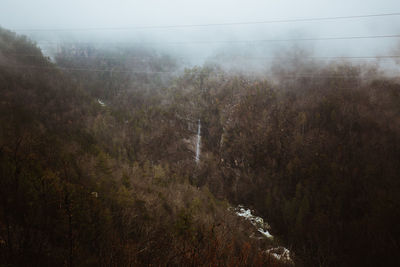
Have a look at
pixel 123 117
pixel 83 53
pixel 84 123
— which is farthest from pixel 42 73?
pixel 83 53

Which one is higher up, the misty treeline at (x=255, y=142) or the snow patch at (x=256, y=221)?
the misty treeline at (x=255, y=142)

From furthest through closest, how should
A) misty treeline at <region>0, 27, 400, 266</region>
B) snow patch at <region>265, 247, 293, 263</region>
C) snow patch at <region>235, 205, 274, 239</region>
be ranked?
snow patch at <region>235, 205, 274, 239</region>
misty treeline at <region>0, 27, 400, 266</region>
snow patch at <region>265, 247, 293, 263</region>

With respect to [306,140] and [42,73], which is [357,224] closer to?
[306,140]

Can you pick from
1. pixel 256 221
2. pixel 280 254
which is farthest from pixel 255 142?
pixel 280 254

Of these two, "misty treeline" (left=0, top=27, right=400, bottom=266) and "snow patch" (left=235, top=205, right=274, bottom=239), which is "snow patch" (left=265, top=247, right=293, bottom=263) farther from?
"snow patch" (left=235, top=205, right=274, bottom=239)

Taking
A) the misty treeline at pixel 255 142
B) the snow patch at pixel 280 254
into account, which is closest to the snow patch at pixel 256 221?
the misty treeline at pixel 255 142

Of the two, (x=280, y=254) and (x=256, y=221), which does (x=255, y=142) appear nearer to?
(x=256, y=221)

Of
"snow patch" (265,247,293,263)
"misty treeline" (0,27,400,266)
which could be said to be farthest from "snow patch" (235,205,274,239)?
"snow patch" (265,247,293,263)

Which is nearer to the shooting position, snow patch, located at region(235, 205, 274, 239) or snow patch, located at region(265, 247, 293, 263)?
snow patch, located at region(265, 247, 293, 263)

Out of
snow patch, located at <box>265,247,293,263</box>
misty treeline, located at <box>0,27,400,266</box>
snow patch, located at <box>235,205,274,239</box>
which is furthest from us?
snow patch, located at <box>235,205,274,239</box>

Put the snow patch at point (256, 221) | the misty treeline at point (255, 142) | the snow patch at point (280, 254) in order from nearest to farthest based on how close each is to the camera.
A: the snow patch at point (280, 254)
the misty treeline at point (255, 142)
the snow patch at point (256, 221)

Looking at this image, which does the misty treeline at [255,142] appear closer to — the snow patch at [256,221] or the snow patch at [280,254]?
the snow patch at [256,221]
